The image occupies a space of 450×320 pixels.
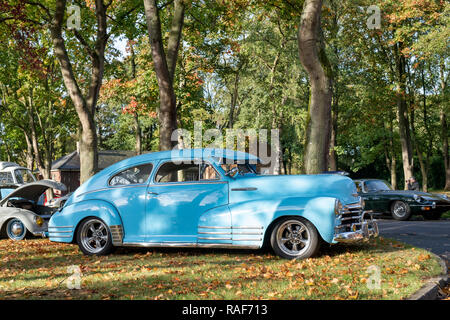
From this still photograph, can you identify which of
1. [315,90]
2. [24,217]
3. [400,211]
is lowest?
[400,211]

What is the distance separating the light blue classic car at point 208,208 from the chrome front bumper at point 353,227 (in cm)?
2

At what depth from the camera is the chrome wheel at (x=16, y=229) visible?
12.1m

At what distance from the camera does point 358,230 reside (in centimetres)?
765

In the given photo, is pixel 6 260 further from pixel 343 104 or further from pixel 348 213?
pixel 343 104

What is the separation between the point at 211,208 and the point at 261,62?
32.0 meters

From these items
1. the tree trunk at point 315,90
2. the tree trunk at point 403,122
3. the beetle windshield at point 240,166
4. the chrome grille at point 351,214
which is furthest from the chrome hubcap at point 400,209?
the tree trunk at point 403,122

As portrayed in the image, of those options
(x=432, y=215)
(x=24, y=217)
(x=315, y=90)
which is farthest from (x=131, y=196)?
(x=432, y=215)

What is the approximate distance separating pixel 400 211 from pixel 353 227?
30.9 ft

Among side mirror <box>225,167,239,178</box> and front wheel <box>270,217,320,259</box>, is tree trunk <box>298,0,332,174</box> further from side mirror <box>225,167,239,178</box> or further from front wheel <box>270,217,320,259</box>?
front wheel <box>270,217,320,259</box>

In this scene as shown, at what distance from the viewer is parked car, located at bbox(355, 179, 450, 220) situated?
15523 mm

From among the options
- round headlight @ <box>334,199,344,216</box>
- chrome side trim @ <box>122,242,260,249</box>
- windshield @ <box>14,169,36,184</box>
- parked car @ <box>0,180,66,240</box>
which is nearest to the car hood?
parked car @ <box>0,180,66,240</box>

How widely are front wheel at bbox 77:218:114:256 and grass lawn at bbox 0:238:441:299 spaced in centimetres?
25

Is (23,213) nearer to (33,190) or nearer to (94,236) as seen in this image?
(33,190)
